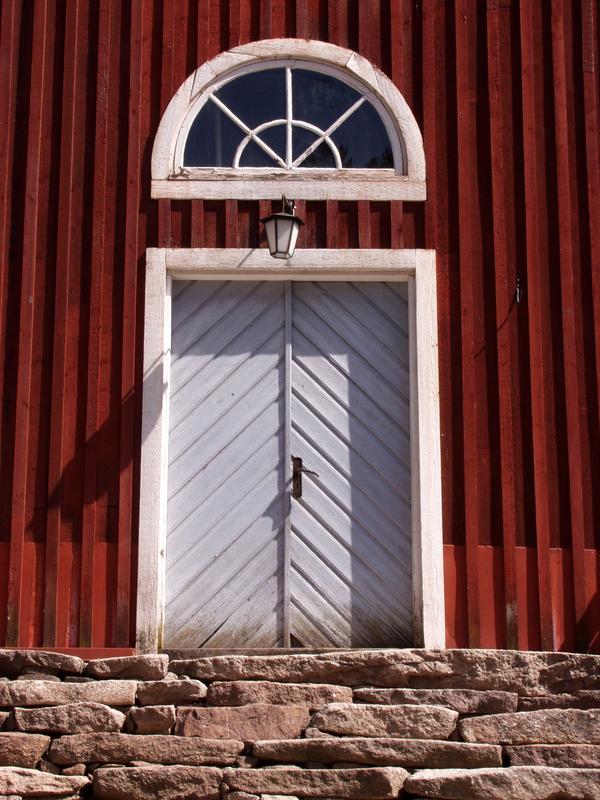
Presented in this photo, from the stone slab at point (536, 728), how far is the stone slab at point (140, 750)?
1.28 m

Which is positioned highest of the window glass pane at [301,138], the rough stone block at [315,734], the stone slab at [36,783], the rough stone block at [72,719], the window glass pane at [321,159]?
the window glass pane at [301,138]

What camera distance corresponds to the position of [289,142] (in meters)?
6.79

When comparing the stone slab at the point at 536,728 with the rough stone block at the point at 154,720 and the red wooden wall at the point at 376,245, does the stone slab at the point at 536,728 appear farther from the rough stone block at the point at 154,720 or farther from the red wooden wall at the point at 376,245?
the rough stone block at the point at 154,720

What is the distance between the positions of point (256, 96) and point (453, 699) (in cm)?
408

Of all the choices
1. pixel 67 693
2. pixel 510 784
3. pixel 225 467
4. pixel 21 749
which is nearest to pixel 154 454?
pixel 225 467

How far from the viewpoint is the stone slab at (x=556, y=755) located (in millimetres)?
5301

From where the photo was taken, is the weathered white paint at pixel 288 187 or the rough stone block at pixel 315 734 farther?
the weathered white paint at pixel 288 187

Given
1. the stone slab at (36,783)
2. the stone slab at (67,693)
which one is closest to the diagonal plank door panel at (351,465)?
the stone slab at (67,693)

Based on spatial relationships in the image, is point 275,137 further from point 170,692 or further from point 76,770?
point 76,770

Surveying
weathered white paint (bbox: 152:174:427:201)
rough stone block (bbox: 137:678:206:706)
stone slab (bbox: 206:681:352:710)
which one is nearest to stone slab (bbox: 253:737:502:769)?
stone slab (bbox: 206:681:352:710)

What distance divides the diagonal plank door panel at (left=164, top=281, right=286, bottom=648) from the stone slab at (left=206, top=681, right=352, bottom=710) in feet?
2.24

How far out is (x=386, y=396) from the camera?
21.5 feet

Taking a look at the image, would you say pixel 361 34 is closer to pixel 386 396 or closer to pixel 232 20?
pixel 232 20

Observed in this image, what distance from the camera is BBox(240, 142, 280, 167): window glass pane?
6770mm
